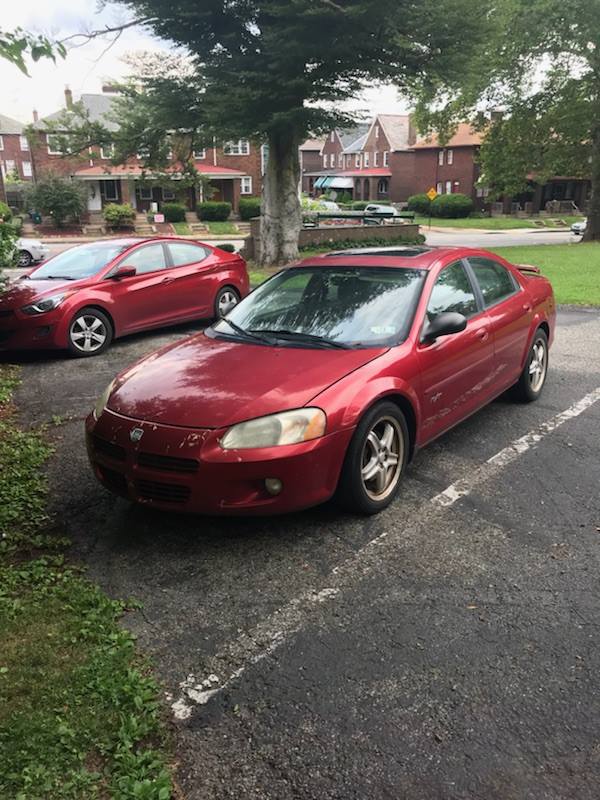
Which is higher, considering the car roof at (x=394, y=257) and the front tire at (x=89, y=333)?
the car roof at (x=394, y=257)

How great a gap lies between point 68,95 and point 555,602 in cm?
6280

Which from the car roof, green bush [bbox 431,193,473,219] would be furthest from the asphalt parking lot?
green bush [bbox 431,193,473,219]

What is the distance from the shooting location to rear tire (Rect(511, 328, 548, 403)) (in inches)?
249

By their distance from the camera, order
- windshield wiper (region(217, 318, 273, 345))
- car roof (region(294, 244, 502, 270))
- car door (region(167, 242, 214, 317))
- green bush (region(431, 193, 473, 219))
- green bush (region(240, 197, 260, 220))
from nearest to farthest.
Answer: windshield wiper (region(217, 318, 273, 345)), car roof (region(294, 244, 502, 270)), car door (region(167, 242, 214, 317)), green bush (region(240, 197, 260, 220)), green bush (region(431, 193, 473, 219))

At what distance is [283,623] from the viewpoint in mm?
3170

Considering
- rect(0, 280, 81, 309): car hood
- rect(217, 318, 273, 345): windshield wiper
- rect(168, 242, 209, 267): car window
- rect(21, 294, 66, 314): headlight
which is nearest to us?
rect(217, 318, 273, 345): windshield wiper

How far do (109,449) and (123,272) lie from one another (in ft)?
18.2

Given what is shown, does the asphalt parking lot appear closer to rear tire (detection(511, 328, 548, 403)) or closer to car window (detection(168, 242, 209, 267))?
rear tire (detection(511, 328, 548, 403))

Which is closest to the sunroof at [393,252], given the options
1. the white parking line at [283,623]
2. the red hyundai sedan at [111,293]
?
the white parking line at [283,623]

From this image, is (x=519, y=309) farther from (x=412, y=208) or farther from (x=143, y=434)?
(x=412, y=208)

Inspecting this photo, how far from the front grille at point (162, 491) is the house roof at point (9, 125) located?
79451 millimetres

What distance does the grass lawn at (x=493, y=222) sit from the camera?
5255 cm

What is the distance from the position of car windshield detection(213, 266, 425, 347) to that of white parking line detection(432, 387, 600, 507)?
3.52 feet

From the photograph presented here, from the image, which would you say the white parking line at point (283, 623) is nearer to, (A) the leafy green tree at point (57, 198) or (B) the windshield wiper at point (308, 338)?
(B) the windshield wiper at point (308, 338)
